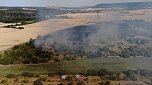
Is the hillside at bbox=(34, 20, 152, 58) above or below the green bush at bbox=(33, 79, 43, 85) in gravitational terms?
above

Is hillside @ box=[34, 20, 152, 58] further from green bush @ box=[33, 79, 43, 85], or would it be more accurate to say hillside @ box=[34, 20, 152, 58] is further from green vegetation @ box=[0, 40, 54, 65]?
green bush @ box=[33, 79, 43, 85]

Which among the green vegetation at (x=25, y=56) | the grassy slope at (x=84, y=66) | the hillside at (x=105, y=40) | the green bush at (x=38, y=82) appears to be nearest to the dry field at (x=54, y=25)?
the hillside at (x=105, y=40)

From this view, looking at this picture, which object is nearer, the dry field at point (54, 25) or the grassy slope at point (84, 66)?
the grassy slope at point (84, 66)

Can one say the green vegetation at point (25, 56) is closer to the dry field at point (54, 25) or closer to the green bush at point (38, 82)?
the dry field at point (54, 25)

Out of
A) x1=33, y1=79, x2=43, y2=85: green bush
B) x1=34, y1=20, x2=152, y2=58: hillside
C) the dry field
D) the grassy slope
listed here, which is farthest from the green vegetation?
x1=33, y1=79, x2=43, y2=85: green bush

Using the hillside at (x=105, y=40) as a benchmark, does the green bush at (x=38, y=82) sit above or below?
below

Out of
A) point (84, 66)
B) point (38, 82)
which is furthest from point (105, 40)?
point (38, 82)

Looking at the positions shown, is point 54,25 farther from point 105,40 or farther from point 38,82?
point 38,82

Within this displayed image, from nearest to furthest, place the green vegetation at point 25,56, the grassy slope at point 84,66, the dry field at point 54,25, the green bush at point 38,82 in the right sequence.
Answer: the green bush at point 38,82 → the grassy slope at point 84,66 → the green vegetation at point 25,56 → the dry field at point 54,25
